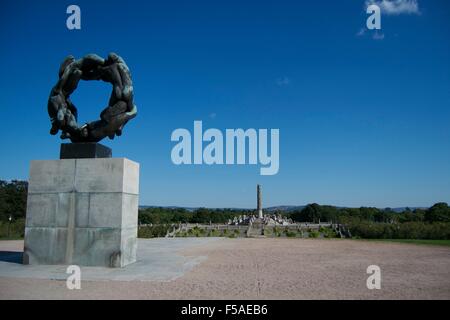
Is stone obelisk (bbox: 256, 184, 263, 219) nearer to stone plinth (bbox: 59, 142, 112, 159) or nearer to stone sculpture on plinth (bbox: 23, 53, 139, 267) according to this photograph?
stone sculpture on plinth (bbox: 23, 53, 139, 267)

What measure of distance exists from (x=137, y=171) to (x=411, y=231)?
1811 centimetres

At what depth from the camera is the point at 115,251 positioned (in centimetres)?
870

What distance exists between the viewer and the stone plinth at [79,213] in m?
8.81

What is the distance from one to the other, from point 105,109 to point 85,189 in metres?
2.34

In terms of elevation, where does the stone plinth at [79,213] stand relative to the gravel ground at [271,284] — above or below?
above

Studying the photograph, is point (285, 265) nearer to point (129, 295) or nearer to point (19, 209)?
point (129, 295)

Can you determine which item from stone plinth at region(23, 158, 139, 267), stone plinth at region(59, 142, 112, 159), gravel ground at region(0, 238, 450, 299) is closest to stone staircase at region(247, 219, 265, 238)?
gravel ground at region(0, 238, 450, 299)

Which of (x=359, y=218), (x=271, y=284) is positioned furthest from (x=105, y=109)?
(x=359, y=218)

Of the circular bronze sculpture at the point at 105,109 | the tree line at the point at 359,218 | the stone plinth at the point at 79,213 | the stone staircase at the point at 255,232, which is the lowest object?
the stone staircase at the point at 255,232

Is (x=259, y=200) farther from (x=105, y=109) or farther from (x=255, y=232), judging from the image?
(x=105, y=109)

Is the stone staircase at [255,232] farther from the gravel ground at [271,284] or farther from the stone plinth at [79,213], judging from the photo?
the stone plinth at [79,213]

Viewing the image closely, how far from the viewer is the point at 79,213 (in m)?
9.01

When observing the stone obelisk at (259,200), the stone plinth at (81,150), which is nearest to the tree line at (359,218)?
the stone obelisk at (259,200)
